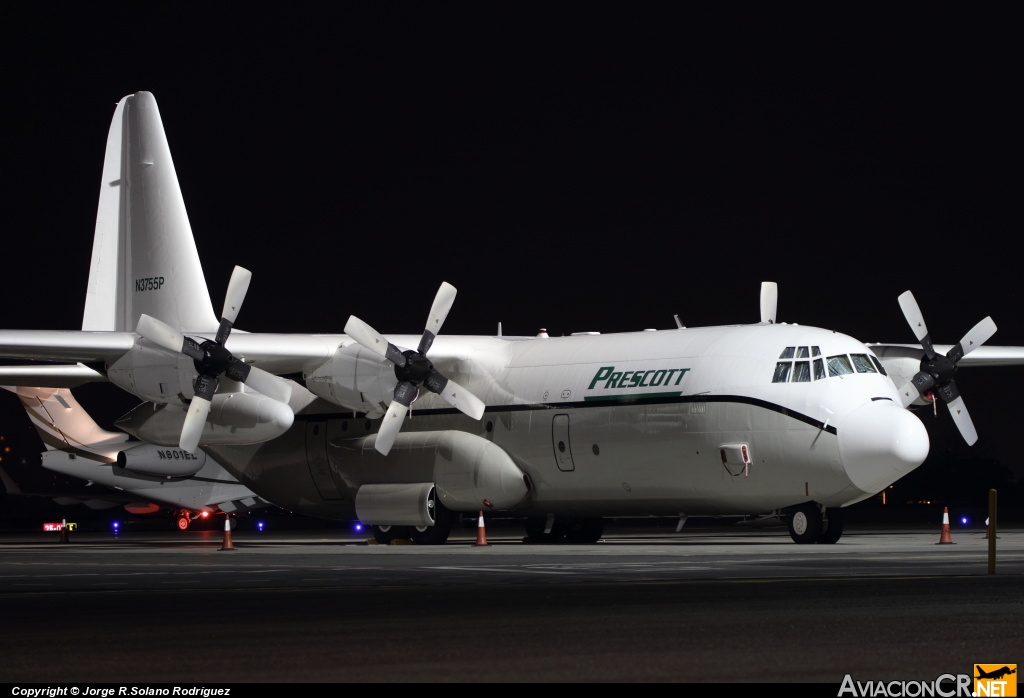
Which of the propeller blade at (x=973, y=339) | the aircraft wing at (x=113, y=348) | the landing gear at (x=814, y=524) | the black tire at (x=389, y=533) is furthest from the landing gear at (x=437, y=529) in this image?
the propeller blade at (x=973, y=339)

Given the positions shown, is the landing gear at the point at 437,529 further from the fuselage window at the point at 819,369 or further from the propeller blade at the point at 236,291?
the fuselage window at the point at 819,369

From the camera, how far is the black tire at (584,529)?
31.4 metres

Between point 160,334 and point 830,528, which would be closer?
point 160,334

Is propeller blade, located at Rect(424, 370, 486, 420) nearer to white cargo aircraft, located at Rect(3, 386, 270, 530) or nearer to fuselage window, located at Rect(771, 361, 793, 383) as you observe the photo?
fuselage window, located at Rect(771, 361, 793, 383)

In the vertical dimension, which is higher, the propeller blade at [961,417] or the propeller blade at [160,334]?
the propeller blade at [160,334]

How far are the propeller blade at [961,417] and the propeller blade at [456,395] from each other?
31.3 feet

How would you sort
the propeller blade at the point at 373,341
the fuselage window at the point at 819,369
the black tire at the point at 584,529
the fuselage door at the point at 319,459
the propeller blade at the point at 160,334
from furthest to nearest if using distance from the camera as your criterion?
1. the fuselage door at the point at 319,459
2. the black tire at the point at 584,529
3. the propeller blade at the point at 373,341
4. the propeller blade at the point at 160,334
5. the fuselage window at the point at 819,369

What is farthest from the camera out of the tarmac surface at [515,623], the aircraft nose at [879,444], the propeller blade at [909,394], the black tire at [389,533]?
the black tire at [389,533]

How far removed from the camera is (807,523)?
26453mm

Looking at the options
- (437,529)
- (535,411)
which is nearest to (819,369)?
(535,411)

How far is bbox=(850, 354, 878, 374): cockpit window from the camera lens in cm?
2600

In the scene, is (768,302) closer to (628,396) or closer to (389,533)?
(628,396)

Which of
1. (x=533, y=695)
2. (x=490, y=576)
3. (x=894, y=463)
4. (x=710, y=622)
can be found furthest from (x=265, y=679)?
(x=894, y=463)

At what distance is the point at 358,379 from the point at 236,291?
9.78ft
